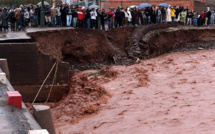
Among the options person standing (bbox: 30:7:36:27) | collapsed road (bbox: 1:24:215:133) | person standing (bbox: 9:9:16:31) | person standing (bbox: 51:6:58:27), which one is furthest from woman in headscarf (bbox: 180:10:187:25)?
person standing (bbox: 9:9:16:31)

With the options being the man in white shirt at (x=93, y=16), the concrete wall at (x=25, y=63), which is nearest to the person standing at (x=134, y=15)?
the man in white shirt at (x=93, y=16)

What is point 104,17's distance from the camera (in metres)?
28.2

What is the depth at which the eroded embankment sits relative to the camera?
79.9 ft

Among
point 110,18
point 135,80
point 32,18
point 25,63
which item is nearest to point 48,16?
point 32,18

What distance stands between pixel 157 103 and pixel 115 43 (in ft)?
45.1

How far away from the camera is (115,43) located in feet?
94.9

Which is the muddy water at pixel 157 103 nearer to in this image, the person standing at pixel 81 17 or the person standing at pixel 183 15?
the person standing at pixel 81 17

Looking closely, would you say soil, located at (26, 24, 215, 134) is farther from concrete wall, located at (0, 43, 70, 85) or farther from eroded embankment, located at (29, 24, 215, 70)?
concrete wall, located at (0, 43, 70, 85)

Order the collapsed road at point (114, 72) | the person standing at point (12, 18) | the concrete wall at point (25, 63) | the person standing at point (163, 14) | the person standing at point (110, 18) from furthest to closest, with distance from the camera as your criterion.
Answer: the person standing at point (163, 14)
the person standing at point (110, 18)
the person standing at point (12, 18)
the concrete wall at point (25, 63)
the collapsed road at point (114, 72)

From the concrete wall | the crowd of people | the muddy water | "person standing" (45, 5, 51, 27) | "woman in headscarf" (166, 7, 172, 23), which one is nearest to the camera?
the muddy water

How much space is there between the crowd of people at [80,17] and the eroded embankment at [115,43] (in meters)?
0.75

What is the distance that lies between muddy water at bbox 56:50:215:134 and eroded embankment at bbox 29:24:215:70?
3126mm

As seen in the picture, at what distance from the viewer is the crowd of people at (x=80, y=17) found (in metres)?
25.2

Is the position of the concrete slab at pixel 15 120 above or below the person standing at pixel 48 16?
below
